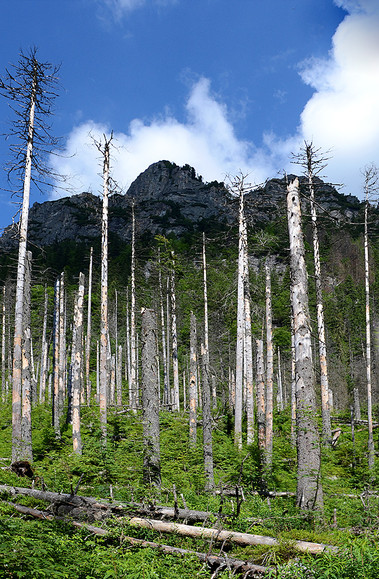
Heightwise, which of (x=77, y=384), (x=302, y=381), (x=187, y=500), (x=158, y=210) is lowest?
(x=187, y=500)

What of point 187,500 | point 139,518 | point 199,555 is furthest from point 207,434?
point 199,555

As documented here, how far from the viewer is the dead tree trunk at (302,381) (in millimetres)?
6891

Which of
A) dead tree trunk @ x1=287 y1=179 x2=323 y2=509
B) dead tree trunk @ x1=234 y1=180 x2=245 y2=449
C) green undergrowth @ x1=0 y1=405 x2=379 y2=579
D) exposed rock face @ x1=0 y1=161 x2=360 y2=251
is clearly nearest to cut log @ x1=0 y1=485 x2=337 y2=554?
green undergrowth @ x1=0 y1=405 x2=379 y2=579

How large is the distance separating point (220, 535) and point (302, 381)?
3.37 metres

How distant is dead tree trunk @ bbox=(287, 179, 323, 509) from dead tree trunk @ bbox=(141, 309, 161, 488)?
10.2ft

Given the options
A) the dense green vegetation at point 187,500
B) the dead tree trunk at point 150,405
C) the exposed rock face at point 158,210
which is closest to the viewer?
the dense green vegetation at point 187,500

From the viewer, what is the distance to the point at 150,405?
8711 mm

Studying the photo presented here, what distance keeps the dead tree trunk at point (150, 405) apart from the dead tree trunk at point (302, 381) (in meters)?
3.12

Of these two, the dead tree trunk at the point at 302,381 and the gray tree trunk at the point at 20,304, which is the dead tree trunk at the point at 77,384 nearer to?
the gray tree trunk at the point at 20,304

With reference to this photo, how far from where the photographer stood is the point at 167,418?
16.0 metres

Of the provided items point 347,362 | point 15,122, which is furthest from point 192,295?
point 15,122

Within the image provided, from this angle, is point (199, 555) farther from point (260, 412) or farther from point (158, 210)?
point (158, 210)

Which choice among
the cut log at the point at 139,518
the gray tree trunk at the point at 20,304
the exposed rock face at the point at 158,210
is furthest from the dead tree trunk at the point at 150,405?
the exposed rock face at the point at 158,210

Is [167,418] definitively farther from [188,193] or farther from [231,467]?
A: [188,193]
